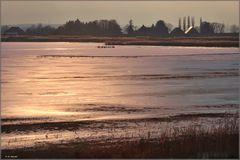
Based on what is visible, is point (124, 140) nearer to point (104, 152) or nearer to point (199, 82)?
point (104, 152)

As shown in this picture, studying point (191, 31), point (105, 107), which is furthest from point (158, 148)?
point (191, 31)

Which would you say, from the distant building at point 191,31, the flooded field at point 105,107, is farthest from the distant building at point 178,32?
the flooded field at point 105,107

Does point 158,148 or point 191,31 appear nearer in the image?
point 158,148

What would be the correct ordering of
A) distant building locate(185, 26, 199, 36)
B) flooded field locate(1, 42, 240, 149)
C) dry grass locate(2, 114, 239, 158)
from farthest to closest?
distant building locate(185, 26, 199, 36) < flooded field locate(1, 42, 240, 149) < dry grass locate(2, 114, 239, 158)

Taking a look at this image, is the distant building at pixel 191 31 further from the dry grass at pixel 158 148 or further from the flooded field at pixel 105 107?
the dry grass at pixel 158 148

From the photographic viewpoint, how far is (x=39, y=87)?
27.9 meters

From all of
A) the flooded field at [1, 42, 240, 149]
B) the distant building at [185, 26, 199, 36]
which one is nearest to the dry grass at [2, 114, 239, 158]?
the flooded field at [1, 42, 240, 149]

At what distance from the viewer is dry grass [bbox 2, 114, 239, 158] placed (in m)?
11.4

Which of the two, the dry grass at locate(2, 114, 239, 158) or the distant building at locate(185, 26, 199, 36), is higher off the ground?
the distant building at locate(185, 26, 199, 36)

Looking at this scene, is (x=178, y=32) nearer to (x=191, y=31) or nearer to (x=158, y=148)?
(x=191, y=31)

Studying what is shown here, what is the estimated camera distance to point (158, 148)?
12125 mm

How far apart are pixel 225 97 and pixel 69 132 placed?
9.48 meters

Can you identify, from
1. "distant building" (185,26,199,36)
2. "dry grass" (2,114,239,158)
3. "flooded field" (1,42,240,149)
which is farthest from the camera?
"distant building" (185,26,199,36)

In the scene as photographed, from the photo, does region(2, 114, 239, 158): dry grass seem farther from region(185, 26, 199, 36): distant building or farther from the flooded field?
region(185, 26, 199, 36): distant building
